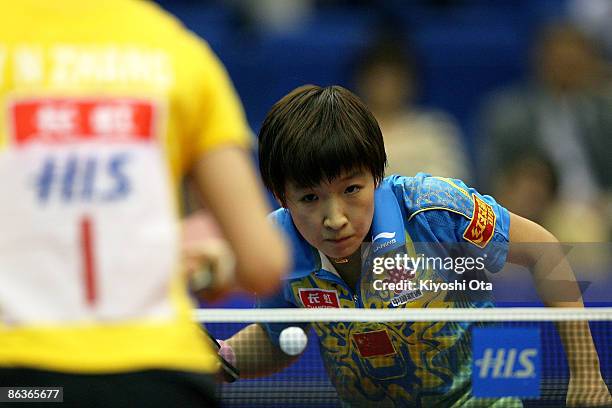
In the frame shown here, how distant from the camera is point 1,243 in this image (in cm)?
225

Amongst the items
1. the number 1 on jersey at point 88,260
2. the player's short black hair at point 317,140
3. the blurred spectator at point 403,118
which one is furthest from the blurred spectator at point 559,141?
the number 1 on jersey at point 88,260

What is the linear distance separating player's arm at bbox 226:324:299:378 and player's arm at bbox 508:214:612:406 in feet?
2.53

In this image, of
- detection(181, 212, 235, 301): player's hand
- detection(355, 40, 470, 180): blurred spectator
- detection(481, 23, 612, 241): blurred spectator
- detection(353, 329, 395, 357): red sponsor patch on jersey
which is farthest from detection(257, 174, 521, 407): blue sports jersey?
detection(355, 40, 470, 180): blurred spectator

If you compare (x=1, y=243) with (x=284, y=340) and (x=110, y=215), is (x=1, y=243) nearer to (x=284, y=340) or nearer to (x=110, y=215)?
(x=110, y=215)

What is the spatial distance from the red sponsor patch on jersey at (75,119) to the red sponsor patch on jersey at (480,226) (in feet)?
5.15

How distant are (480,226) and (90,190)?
1673 millimetres

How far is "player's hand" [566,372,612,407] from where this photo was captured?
3617mm

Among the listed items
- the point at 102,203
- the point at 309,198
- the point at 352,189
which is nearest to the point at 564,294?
the point at 352,189

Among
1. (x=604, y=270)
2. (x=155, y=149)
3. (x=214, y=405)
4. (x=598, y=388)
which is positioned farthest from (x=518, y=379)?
(x=155, y=149)

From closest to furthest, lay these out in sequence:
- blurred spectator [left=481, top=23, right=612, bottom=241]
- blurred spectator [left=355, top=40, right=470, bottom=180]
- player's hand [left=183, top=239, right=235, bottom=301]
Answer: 1. player's hand [left=183, top=239, right=235, bottom=301]
2. blurred spectator [left=481, top=23, right=612, bottom=241]
3. blurred spectator [left=355, top=40, right=470, bottom=180]

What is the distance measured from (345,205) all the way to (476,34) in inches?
226

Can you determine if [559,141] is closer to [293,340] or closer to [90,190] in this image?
[293,340]

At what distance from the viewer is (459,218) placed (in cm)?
360

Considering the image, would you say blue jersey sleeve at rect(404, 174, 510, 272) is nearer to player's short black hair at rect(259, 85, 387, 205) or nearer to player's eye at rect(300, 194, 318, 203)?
player's short black hair at rect(259, 85, 387, 205)
